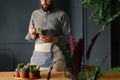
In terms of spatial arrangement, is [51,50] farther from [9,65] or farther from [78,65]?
[9,65]

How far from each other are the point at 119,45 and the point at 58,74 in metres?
2.44

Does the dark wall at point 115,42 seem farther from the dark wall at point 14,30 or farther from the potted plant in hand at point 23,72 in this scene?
the potted plant in hand at point 23,72

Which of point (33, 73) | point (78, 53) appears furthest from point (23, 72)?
point (78, 53)

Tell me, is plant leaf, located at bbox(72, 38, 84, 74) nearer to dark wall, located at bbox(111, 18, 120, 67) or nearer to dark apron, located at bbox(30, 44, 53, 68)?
dark apron, located at bbox(30, 44, 53, 68)

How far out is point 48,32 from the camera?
10.8 ft

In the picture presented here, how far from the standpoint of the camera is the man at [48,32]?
3.30 meters

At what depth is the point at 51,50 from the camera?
3340 mm

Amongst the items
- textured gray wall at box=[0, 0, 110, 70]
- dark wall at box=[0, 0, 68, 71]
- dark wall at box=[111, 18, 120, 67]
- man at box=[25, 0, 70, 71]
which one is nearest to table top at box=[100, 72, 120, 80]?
man at box=[25, 0, 70, 71]

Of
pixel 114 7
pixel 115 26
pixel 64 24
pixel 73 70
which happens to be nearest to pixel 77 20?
pixel 115 26

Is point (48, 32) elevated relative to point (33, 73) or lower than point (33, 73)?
elevated

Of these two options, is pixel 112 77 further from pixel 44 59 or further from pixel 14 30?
pixel 14 30

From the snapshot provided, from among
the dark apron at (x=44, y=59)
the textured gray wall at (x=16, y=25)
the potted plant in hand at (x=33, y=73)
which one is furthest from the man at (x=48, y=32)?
the textured gray wall at (x=16, y=25)

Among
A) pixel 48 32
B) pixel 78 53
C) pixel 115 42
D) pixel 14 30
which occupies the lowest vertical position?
pixel 115 42

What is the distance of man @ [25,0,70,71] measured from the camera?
10.8 feet
